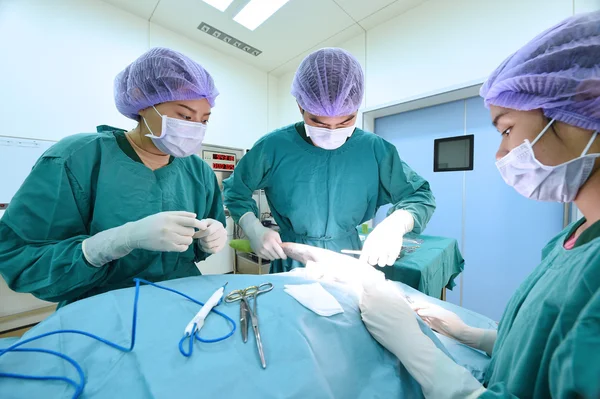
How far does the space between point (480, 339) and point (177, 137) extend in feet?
4.29

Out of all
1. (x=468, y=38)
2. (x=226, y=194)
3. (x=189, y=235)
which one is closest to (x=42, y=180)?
(x=189, y=235)

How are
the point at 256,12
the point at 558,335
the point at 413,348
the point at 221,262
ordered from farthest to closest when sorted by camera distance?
1. the point at 221,262
2. the point at 256,12
3. the point at 413,348
4. the point at 558,335

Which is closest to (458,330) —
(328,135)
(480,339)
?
(480,339)

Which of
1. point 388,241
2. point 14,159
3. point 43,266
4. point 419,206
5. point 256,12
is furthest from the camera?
point 256,12

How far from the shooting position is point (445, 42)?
2121 millimetres

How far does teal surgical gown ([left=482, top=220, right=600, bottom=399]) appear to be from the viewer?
0.32m

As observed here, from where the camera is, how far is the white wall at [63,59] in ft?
6.29

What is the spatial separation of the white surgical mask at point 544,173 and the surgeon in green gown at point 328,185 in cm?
54

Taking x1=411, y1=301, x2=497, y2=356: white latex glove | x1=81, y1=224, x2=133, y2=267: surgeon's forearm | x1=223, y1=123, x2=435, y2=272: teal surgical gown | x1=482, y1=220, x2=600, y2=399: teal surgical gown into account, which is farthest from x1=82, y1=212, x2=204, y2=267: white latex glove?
x1=411, y1=301, x2=497, y2=356: white latex glove

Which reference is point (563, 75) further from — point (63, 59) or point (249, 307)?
point (63, 59)

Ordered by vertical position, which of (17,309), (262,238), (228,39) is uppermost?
(228,39)

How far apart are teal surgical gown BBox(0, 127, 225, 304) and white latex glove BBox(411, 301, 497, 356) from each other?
0.99 m

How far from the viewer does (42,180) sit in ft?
2.52

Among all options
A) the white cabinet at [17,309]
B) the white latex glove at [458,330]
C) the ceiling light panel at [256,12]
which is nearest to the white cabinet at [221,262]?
the white cabinet at [17,309]
